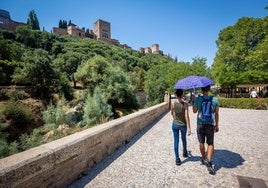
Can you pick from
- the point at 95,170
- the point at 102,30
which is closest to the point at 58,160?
the point at 95,170

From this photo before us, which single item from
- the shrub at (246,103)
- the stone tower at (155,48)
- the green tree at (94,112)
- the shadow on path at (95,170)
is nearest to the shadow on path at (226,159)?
the shadow on path at (95,170)

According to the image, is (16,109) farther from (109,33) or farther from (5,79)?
(109,33)

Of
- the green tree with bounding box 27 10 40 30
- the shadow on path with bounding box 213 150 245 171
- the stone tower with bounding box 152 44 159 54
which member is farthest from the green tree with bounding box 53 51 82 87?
the stone tower with bounding box 152 44 159 54

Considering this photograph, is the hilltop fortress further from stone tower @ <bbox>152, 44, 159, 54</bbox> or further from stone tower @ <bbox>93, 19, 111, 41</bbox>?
stone tower @ <bbox>152, 44, 159, 54</bbox>

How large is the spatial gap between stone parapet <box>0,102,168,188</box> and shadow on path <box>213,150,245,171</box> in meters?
2.56

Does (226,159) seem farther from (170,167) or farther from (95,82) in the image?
(95,82)

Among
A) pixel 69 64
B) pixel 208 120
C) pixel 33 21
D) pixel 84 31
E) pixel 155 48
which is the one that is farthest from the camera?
pixel 155 48

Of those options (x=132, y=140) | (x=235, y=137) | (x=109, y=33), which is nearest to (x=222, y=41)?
(x=235, y=137)

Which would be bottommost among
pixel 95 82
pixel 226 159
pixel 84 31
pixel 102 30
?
pixel 226 159

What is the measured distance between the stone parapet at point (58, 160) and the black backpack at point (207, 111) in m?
2.30

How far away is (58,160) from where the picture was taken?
294 centimetres

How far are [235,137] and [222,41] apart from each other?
92.7 ft

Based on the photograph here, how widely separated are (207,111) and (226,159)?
4.89 ft

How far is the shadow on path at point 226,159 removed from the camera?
3.95 meters
